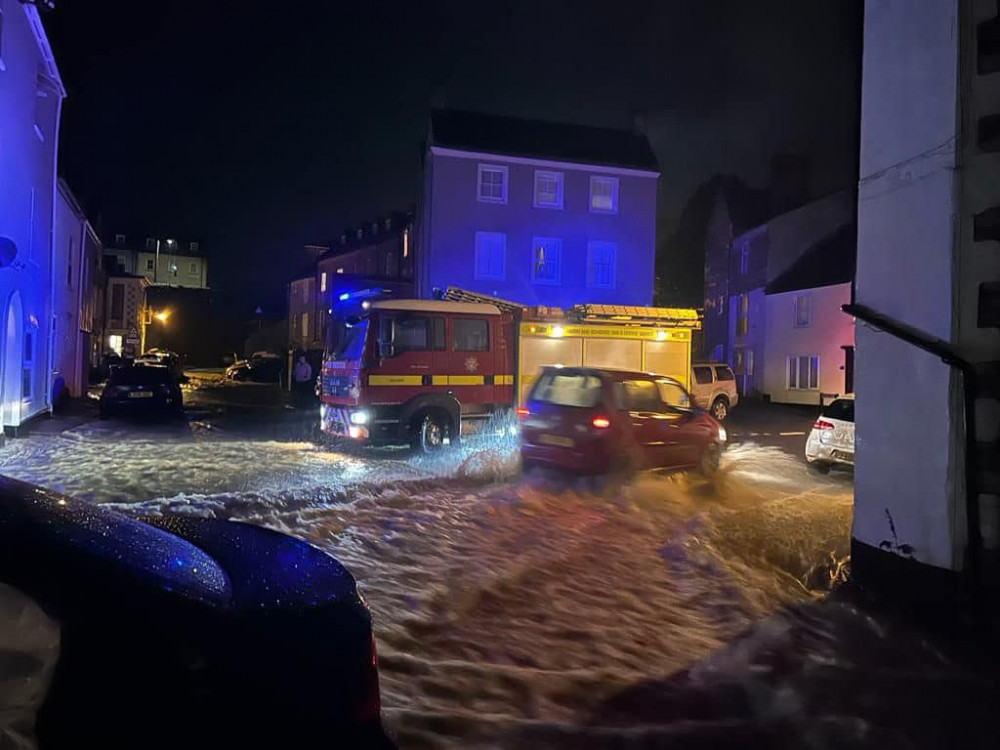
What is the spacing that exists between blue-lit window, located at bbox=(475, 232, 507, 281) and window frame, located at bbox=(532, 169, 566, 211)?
205cm

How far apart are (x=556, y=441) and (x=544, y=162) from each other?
21.6 metres

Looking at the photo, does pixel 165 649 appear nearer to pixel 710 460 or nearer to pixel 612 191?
pixel 710 460

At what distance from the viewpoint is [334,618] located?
2521 mm

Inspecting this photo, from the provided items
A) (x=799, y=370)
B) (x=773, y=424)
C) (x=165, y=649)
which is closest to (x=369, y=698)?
(x=165, y=649)

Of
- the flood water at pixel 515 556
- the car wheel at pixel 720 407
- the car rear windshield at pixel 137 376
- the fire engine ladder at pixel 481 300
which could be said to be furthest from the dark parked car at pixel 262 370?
the flood water at pixel 515 556

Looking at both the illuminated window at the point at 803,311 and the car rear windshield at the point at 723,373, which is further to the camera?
the illuminated window at the point at 803,311

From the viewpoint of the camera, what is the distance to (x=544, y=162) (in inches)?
1189

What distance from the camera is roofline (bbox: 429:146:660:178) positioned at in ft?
95.5

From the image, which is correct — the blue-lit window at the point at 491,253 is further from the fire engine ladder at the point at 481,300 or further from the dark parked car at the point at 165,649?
the dark parked car at the point at 165,649

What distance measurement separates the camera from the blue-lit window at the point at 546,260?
99.3 feet

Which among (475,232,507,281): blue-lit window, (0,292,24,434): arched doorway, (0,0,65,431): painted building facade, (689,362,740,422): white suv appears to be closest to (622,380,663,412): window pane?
(0,0,65,431): painted building facade

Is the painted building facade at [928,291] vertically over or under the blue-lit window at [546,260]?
under

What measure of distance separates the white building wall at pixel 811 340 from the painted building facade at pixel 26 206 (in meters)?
26.7

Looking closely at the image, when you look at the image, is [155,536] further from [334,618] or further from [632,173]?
[632,173]
